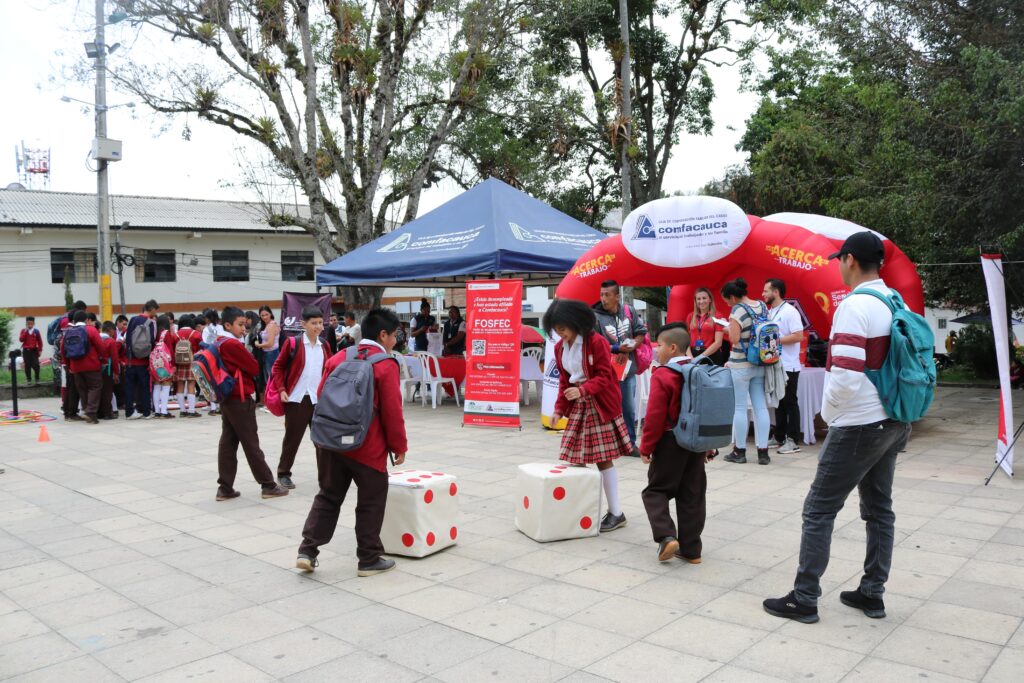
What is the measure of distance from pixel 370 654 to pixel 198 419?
10063 mm

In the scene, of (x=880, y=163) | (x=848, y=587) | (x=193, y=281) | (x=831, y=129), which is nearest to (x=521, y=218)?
(x=880, y=163)

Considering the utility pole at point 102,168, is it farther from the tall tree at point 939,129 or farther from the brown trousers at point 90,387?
the tall tree at point 939,129

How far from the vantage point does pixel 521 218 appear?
12117 millimetres

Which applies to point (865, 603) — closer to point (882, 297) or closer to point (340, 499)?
point (882, 297)

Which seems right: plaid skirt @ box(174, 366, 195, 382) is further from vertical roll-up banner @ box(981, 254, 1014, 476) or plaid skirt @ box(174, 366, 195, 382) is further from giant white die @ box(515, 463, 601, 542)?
vertical roll-up banner @ box(981, 254, 1014, 476)

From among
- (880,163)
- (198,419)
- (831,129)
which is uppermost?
(831,129)

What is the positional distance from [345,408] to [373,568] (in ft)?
3.35

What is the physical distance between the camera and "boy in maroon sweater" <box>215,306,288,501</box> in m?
6.38

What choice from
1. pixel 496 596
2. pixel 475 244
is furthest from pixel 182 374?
pixel 496 596

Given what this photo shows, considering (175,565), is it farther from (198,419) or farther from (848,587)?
A: (198,419)

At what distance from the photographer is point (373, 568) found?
4672mm

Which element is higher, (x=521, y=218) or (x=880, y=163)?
(x=880, y=163)

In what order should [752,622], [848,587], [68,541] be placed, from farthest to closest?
1. [68,541]
2. [848,587]
3. [752,622]

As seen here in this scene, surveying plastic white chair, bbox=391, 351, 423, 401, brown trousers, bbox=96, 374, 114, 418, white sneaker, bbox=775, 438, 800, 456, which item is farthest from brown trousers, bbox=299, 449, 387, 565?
brown trousers, bbox=96, 374, 114, 418
